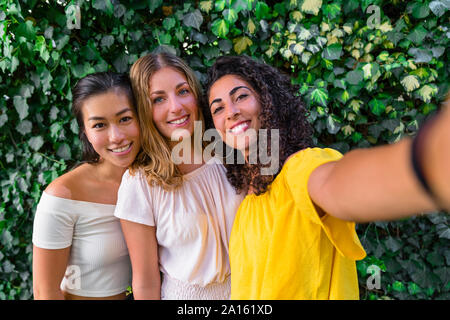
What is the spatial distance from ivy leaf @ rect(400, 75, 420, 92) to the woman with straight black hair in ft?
4.23

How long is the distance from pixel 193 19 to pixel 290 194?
40.1 inches

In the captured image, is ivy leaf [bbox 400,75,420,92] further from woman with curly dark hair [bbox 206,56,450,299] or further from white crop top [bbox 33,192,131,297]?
white crop top [bbox 33,192,131,297]

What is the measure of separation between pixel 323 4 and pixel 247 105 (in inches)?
32.0

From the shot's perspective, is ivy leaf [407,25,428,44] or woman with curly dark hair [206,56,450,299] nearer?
woman with curly dark hair [206,56,450,299]

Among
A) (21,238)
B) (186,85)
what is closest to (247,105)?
(186,85)

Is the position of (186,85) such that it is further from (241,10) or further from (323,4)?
(323,4)

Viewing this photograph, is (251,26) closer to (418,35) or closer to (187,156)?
(187,156)

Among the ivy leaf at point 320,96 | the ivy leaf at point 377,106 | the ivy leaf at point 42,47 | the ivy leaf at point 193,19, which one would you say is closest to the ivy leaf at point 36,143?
the ivy leaf at point 42,47

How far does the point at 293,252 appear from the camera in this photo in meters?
0.85

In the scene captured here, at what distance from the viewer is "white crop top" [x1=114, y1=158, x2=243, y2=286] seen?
44.8 inches

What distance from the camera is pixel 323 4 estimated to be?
4.82 feet

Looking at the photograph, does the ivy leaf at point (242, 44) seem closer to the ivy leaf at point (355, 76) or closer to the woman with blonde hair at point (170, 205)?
the woman with blonde hair at point (170, 205)

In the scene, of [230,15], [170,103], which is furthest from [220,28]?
[170,103]

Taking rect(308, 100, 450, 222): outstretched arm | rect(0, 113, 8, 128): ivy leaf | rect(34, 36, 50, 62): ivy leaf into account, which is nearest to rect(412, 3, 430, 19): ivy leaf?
rect(308, 100, 450, 222): outstretched arm
